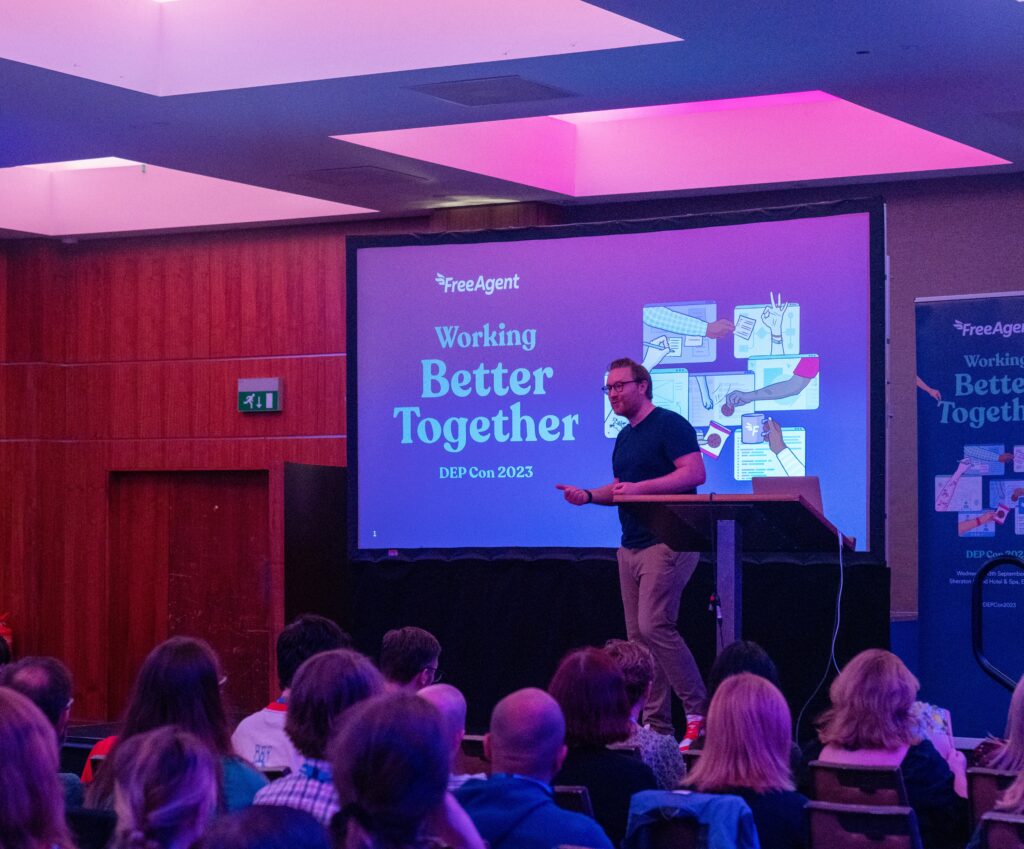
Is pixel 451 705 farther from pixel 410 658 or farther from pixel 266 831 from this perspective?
pixel 266 831

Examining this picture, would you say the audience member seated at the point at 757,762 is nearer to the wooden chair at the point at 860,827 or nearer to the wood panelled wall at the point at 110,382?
the wooden chair at the point at 860,827

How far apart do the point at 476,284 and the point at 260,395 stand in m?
2.14

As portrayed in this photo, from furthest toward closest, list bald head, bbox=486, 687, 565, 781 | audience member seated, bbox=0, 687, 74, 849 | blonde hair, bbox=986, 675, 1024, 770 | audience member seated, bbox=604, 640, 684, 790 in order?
1. audience member seated, bbox=604, 640, 684, 790
2. blonde hair, bbox=986, 675, 1024, 770
3. bald head, bbox=486, 687, 565, 781
4. audience member seated, bbox=0, 687, 74, 849

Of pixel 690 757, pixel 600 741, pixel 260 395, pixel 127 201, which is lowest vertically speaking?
pixel 690 757

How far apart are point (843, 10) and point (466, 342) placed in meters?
3.36

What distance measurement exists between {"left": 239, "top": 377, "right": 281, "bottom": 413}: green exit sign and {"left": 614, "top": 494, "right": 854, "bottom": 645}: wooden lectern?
449 centimetres

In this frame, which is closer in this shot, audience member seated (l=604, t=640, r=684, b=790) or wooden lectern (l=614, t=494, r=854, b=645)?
audience member seated (l=604, t=640, r=684, b=790)

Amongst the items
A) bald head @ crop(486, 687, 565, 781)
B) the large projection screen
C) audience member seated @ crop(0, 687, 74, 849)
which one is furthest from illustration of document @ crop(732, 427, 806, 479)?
audience member seated @ crop(0, 687, 74, 849)

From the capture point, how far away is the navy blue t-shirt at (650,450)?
20.1ft

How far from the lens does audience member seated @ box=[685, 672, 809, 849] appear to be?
127 inches

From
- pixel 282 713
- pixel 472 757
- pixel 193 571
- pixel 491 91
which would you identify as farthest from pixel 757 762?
pixel 193 571

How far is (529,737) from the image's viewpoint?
2822 mm

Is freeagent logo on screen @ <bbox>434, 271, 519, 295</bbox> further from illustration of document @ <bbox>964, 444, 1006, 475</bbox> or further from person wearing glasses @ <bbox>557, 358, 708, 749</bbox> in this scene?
illustration of document @ <bbox>964, 444, 1006, 475</bbox>

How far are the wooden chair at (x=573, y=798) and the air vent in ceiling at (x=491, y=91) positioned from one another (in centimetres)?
387
